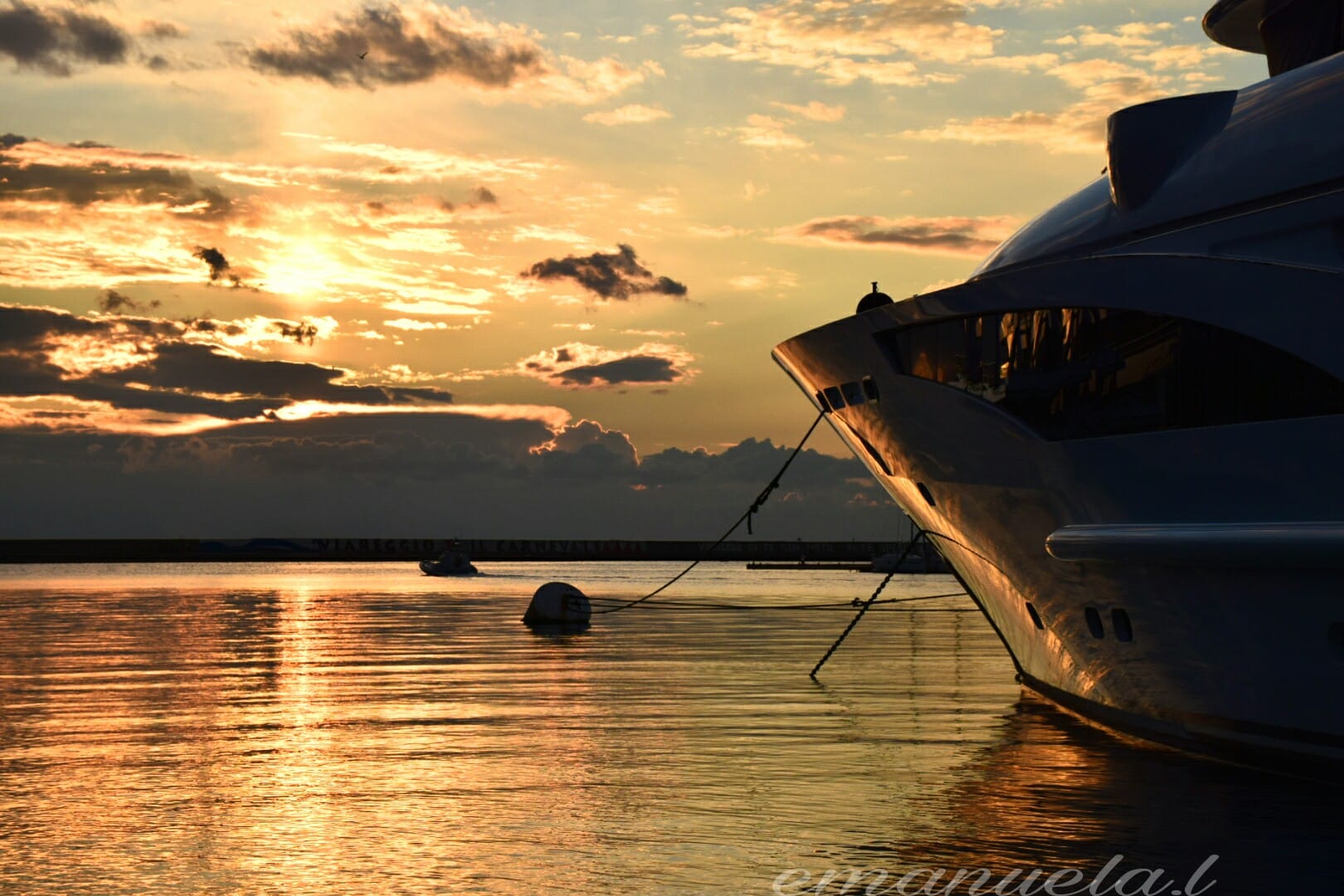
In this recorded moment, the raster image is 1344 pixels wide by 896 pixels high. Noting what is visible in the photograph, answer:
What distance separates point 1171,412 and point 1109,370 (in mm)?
1001

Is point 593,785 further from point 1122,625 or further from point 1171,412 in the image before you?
point 1171,412

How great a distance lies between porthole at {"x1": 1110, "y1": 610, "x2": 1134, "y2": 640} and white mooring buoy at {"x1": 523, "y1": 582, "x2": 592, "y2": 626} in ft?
97.3

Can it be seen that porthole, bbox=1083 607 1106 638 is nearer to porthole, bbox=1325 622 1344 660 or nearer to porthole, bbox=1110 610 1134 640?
porthole, bbox=1110 610 1134 640

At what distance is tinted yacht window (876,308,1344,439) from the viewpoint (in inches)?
552

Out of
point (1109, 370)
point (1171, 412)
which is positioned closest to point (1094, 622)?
point (1109, 370)

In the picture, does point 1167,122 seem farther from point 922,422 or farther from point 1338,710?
point 1338,710

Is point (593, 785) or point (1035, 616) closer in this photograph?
point (593, 785)

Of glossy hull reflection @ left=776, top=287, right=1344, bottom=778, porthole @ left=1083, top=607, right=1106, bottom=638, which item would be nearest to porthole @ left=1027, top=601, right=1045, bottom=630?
glossy hull reflection @ left=776, top=287, right=1344, bottom=778

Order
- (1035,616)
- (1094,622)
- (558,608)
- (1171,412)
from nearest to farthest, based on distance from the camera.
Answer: (1171,412), (1094,622), (1035,616), (558,608)

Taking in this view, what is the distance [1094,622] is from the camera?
57.7ft

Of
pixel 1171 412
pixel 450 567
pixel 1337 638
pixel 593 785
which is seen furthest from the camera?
pixel 450 567

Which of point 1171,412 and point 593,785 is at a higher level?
point 1171,412

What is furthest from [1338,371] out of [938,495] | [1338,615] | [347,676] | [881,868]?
[347,676]

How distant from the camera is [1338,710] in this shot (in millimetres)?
13586
